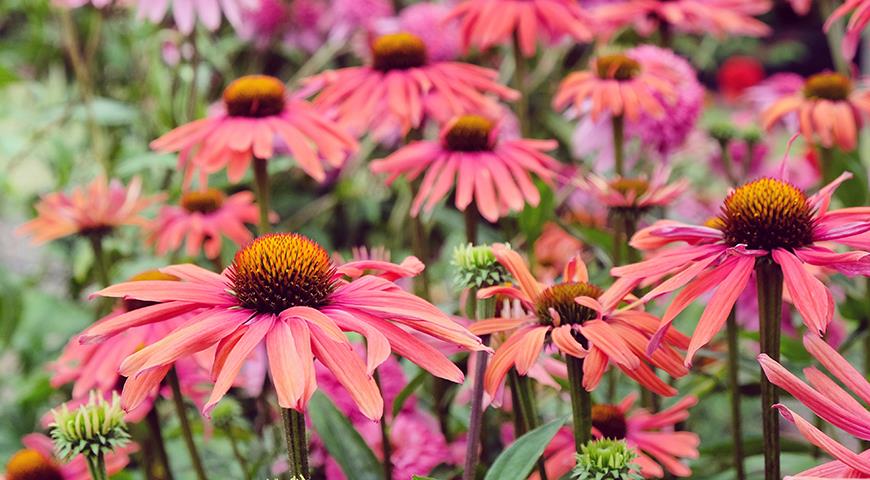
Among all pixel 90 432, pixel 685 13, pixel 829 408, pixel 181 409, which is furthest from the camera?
pixel 685 13

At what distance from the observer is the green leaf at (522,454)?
0.52m

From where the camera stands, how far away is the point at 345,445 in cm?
63

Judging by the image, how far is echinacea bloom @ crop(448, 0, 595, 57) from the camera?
932 millimetres

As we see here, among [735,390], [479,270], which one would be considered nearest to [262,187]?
[479,270]

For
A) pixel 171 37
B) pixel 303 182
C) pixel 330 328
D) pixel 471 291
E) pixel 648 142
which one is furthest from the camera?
pixel 303 182

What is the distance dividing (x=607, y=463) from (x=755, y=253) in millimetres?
136

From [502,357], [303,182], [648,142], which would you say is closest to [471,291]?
[502,357]

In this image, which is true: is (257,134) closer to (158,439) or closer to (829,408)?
(158,439)

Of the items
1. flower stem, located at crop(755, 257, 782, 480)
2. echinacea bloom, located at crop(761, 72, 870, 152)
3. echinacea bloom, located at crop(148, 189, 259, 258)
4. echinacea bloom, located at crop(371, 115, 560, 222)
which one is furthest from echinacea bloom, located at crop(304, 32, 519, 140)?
flower stem, located at crop(755, 257, 782, 480)

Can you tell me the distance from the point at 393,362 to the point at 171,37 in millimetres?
738

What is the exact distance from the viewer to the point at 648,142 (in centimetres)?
104

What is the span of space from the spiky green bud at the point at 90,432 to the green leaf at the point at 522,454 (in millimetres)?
218

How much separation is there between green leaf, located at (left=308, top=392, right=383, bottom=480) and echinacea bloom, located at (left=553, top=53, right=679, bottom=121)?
1.31 feet

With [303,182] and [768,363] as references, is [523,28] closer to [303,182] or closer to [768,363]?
[768,363]
